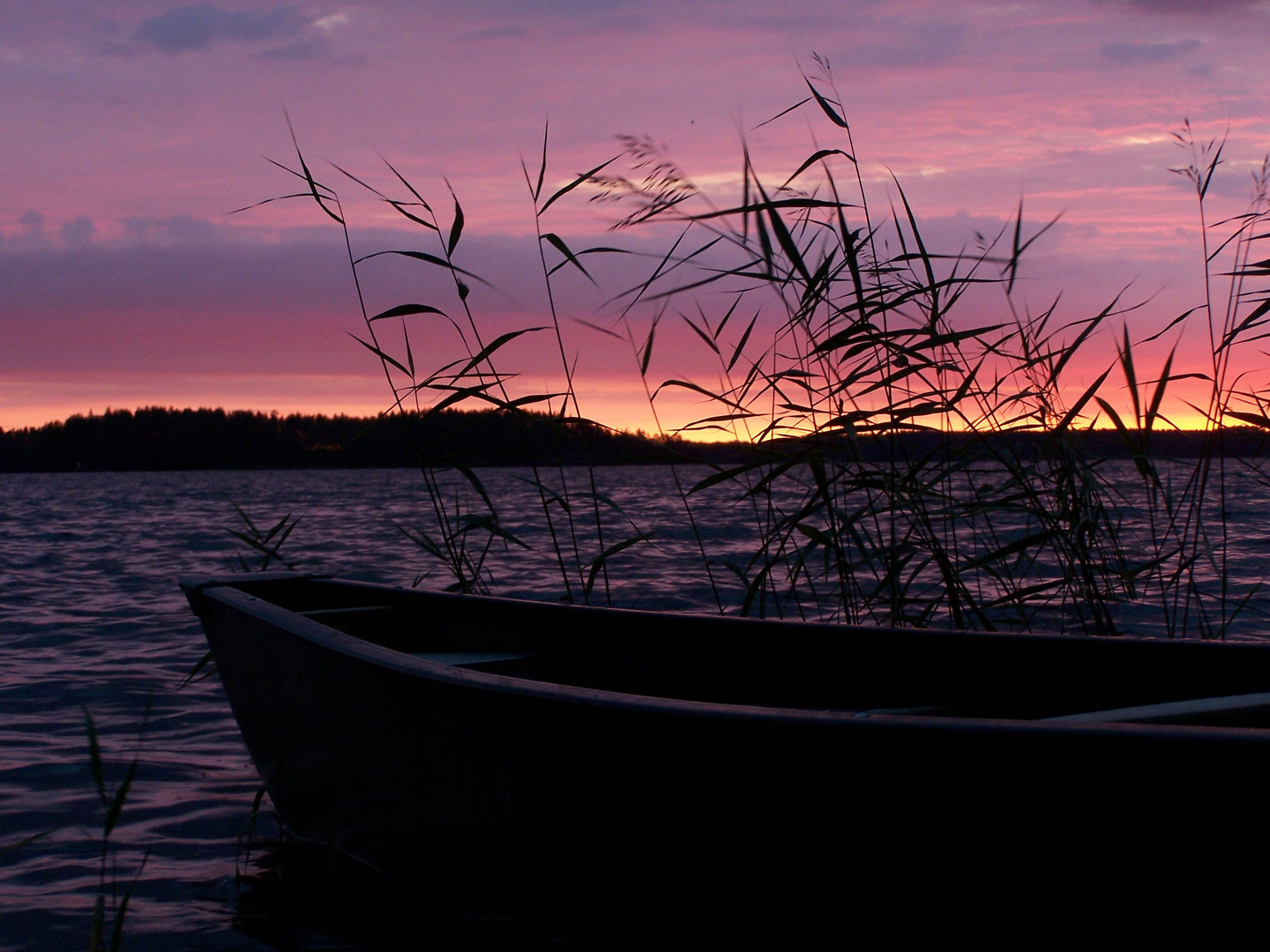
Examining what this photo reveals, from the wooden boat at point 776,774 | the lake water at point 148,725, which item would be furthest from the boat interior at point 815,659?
the lake water at point 148,725

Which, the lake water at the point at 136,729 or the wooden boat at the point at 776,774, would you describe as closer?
the wooden boat at the point at 776,774

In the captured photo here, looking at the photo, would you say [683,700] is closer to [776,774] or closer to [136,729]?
[776,774]

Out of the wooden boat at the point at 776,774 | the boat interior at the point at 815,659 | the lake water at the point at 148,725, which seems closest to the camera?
the wooden boat at the point at 776,774

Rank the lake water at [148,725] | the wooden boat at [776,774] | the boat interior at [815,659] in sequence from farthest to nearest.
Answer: the lake water at [148,725] → the boat interior at [815,659] → the wooden boat at [776,774]

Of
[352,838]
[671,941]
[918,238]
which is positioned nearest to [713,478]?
[918,238]

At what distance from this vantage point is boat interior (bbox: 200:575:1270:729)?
7.67ft

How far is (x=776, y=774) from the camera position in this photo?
1.66m

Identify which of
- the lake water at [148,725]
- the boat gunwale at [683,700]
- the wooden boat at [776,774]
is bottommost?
the lake water at [148,725]

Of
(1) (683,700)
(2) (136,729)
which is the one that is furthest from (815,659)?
(2) (136,729)

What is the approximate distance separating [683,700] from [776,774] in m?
0.62

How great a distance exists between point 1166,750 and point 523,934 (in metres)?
1.44

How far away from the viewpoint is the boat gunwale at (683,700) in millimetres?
1434

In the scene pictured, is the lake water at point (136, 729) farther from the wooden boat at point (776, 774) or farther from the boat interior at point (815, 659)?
the boat interior at point (815, 659)

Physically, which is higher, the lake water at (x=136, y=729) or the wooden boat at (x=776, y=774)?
the wooden boat at (x=776, y=774)
